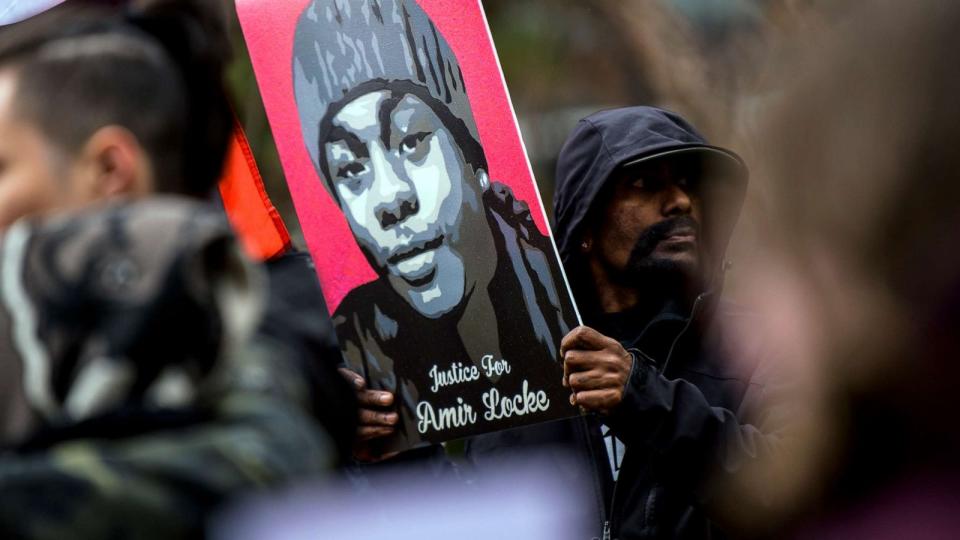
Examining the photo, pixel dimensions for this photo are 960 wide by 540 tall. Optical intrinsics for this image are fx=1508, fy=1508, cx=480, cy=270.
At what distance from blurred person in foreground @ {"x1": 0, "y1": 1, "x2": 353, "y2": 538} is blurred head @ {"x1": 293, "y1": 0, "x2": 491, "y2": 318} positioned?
44.7 inches

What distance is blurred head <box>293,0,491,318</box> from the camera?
2668 mm

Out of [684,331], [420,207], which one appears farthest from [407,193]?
[684,331]

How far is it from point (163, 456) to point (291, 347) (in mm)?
372

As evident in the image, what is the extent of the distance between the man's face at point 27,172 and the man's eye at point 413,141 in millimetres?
1186

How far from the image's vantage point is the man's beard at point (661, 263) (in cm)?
322

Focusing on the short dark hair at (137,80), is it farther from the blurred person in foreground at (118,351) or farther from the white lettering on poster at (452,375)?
the white lettering on poster at (452,375)

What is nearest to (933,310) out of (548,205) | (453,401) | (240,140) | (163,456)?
(163,456)

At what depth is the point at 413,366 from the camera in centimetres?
270

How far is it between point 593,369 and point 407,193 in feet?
1.51

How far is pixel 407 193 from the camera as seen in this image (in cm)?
268

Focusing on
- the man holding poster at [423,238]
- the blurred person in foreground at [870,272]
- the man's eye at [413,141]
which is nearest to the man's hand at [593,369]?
the man holding poster at [423,238]

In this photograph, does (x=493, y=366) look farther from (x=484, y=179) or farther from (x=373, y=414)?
(x=484, y=179)

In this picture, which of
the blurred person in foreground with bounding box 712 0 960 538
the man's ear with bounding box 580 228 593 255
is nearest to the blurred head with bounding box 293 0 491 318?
the man's ear with bounding box 580 228 593 255

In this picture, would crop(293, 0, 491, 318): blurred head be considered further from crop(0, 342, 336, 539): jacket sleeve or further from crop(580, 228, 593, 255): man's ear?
crop(0, 342, 336, 539): jacket sleeve
